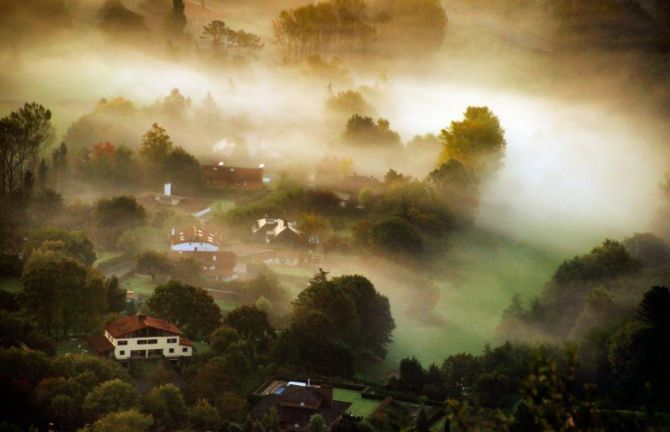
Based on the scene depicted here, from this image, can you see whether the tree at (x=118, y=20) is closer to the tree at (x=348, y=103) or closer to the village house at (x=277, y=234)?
the tree at (x=348, y=103)

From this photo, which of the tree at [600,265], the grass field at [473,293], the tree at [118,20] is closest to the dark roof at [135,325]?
the grass field at [473,293]

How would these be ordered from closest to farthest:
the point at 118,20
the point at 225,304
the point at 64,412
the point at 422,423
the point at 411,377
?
1. the point at 64,412
2. the point at 422,423
3. the point at 411,377
4. the point at 225,304
5. the point at 118,20

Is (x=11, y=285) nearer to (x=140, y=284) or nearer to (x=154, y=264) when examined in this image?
(x=140, y=284)

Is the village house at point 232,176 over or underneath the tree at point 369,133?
underneath

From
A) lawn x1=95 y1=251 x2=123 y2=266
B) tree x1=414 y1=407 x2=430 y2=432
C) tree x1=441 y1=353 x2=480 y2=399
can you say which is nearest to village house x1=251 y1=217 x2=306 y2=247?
lawn x1=95 y1=251 x2=123 y2=266

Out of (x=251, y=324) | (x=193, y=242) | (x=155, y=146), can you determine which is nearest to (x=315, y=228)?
(x=193, y=242)

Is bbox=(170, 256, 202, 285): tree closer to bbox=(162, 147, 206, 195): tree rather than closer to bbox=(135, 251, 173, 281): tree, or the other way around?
bbox=(135, 251, 173, 281): tree

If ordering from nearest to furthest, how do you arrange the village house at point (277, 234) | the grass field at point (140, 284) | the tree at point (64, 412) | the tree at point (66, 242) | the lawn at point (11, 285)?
the tree at point (64, 412) < the lawn at point (11, 285) < the tree at point (66, 242) < the grass field at point (140, 284) < the village house at point (277, 234)
